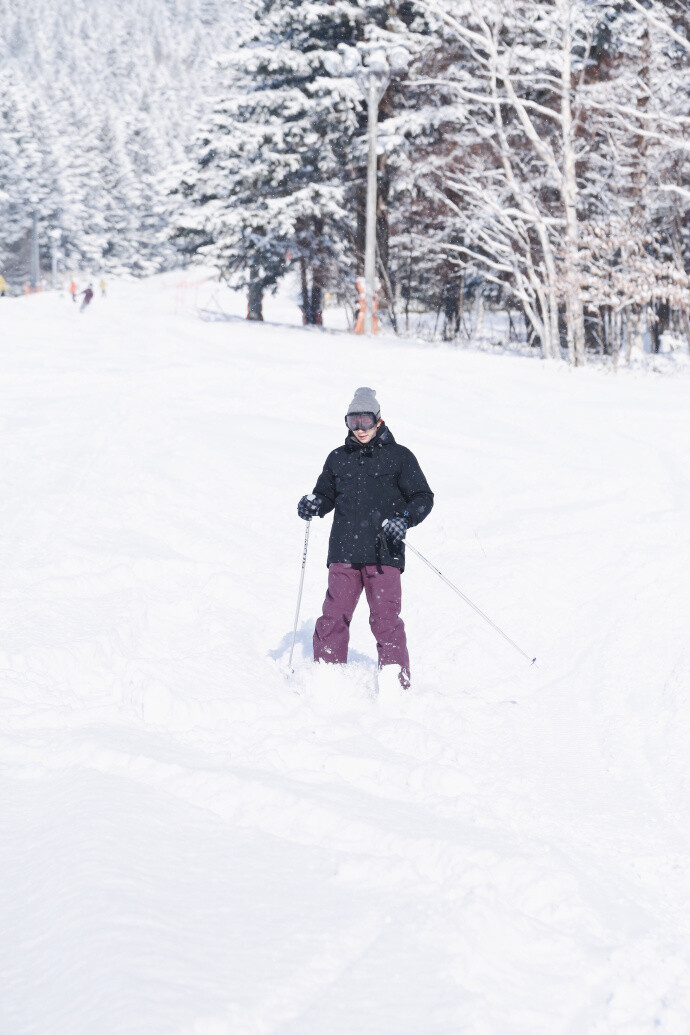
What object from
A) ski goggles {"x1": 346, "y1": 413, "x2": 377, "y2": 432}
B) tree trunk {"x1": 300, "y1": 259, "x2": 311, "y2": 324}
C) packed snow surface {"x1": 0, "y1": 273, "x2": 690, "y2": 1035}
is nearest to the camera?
packed snow surface {"x1": 0, "y1": 273, "x2": 690, "y2": 1035}

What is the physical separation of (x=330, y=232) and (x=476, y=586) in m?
22.3

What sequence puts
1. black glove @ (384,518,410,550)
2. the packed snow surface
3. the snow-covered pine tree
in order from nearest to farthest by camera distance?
the packed snow surface, black glove @ (384,518,410,550), the snow-covered pine tree

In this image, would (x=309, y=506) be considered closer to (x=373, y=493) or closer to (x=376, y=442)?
(x=373, y=493)

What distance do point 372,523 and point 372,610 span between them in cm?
50

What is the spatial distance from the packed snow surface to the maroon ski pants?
18cm

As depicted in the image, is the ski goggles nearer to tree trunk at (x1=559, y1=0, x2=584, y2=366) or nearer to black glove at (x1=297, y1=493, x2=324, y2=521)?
black glove at (x1=297, y1=493, x2=324, y2=521)

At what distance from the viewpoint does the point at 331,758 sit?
13.3 ft

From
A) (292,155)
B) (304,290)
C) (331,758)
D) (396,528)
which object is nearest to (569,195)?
(292,155)

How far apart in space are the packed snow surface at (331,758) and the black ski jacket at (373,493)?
2.39ft

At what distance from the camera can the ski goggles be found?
4.79m

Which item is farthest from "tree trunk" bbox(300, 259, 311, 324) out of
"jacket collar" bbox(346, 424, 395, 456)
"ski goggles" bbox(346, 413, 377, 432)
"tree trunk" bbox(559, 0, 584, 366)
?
"ski goggles" bbox(346, 413, 377, 432)

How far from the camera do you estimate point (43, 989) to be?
236 cm

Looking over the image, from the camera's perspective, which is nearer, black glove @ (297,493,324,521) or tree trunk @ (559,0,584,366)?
black glove @ (297,493,324,521)

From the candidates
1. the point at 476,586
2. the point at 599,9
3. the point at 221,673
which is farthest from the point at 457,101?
the point at 221,673
